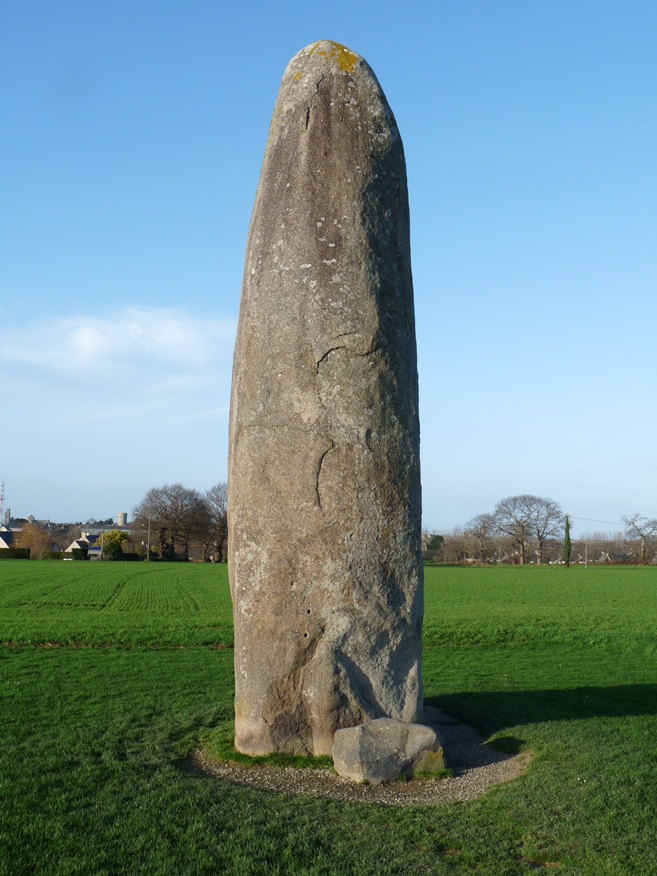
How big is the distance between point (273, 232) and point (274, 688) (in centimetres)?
436

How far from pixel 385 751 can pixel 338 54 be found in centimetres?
681

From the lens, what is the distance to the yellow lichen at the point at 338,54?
8.31 metres

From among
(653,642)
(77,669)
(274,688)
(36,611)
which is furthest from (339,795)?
(36,611)

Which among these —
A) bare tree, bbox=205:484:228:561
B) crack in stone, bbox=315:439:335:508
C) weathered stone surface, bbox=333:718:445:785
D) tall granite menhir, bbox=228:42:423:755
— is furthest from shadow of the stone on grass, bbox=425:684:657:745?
bare tree, bbox=205:484:228:561

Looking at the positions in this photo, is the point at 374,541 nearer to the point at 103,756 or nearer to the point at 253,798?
the point at 253,798

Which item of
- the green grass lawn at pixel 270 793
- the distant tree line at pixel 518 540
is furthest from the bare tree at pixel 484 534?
the green grass lawn at pixel 270 793

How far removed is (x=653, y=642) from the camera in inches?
755

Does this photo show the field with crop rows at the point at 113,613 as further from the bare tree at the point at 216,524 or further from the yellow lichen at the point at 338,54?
the bare tree at the point at 216,524

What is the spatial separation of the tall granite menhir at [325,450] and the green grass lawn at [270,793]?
1.23 metres

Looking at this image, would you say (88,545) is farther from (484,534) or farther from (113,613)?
(113,613)

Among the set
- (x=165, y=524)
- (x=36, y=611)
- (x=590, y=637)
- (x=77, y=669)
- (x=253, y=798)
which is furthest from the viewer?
(x=165, y=524)

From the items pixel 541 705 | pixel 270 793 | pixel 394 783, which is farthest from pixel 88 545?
pixel 270 793

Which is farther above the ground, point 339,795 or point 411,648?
point 411,648

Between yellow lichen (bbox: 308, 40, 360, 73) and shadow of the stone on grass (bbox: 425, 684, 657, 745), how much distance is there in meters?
7.16
